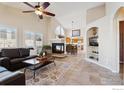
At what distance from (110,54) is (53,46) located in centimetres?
527

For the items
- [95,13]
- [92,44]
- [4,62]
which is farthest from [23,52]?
[95,13]

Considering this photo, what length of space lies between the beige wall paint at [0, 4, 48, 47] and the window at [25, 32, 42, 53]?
32cm

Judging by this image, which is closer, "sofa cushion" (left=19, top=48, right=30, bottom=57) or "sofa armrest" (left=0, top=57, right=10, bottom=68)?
"sofa armrest" (left=0, top=57, right=10, bottom=68)

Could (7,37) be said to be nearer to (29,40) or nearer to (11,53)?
(29,40)

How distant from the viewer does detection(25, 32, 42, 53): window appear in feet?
23.3

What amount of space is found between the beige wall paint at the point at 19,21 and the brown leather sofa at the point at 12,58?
58.1 inches

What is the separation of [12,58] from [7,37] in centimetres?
190

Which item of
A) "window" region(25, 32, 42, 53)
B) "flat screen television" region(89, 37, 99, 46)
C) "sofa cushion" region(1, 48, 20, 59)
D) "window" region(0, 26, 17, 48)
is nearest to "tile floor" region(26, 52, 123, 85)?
"sofa cushion" region(1, 48, 20, 59)

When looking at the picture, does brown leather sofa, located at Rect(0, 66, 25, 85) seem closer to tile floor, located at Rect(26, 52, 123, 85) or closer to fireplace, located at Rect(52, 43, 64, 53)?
tile floor, located at Rect(26, 52, 123, 85)

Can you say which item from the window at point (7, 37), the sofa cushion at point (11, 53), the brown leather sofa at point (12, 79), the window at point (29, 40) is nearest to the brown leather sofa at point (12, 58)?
the sofa cushion at point (11, 53)

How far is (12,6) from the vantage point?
5859mm

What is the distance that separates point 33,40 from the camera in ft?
25.2

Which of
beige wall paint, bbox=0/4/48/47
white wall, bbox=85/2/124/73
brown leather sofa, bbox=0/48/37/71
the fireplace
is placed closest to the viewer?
brown leather sofa, bbox=0/48/37/71
